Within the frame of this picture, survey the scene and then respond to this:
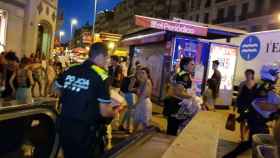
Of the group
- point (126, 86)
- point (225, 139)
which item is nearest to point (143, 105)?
point (126, 86)

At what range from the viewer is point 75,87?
477 centimetres

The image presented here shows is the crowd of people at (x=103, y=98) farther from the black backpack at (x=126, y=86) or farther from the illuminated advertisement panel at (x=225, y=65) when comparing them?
the illuminated advertisement panel at (x=225, y=65)

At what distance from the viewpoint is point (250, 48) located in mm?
19969

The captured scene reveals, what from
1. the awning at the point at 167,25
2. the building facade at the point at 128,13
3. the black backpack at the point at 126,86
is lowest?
the black backpack at the point at 126,86

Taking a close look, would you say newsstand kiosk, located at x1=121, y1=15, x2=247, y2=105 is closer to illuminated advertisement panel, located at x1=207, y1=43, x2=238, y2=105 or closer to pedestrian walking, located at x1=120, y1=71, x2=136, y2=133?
illuminated advertisement panel, located at x1=207, y1=43, x2=238, y2=105

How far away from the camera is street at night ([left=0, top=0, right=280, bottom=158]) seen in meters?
4.78

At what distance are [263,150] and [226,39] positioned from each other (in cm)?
1743

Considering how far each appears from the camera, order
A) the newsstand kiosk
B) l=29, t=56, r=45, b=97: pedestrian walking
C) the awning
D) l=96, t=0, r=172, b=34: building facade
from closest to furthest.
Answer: l=29, t=56, r=45, b=97: pedestrian walking, the awning, the newsstand kiosk, l=96, t=0, r=172, b=34: building facade

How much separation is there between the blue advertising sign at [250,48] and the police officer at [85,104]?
1514 centimetres

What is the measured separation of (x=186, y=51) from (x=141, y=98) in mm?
7556

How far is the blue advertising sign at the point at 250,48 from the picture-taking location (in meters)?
19.2

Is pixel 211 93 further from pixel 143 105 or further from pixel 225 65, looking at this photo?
pixel 143 105

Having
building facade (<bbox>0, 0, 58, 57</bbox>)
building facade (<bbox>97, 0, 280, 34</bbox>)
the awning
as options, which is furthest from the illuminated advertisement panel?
building facade (<bbox>0, 0, 58, 57</bbox>)

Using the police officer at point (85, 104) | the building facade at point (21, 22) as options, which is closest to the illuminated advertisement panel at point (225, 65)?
the building facade at point (21, 22)
